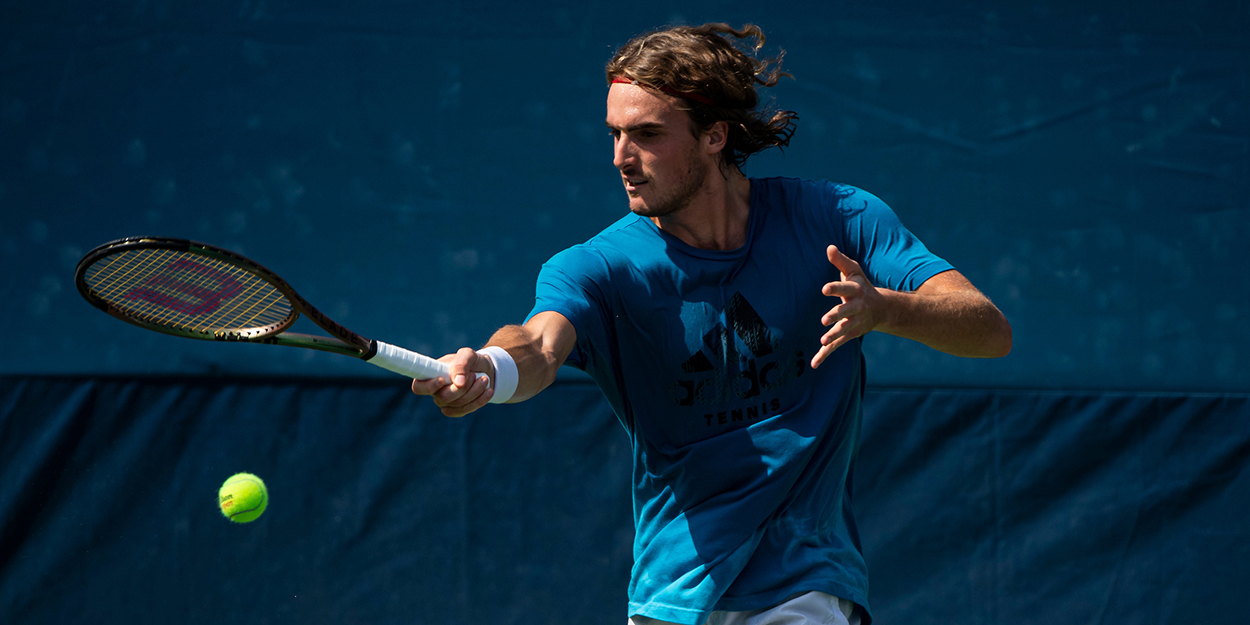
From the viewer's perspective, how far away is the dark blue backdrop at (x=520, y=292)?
358 cm

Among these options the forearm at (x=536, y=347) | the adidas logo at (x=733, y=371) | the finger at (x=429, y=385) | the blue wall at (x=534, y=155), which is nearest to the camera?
the finger at (x=429, y=385)

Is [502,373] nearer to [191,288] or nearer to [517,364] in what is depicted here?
[517,364]

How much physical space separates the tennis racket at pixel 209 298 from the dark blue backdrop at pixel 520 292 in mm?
1116

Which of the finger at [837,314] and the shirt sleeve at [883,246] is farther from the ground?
the shirt sleeve at [883,246]

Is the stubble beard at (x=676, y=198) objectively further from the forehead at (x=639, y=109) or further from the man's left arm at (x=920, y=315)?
the man's left arm at (x=920, y=315)

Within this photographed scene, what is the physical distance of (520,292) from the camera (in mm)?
3701

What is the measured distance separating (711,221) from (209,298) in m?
1.01

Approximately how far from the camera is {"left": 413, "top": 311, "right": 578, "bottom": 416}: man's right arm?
172cm

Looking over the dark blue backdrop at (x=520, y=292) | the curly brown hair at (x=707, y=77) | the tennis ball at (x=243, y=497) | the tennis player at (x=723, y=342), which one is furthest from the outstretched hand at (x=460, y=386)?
the tennis ball at (x=243, y=497)

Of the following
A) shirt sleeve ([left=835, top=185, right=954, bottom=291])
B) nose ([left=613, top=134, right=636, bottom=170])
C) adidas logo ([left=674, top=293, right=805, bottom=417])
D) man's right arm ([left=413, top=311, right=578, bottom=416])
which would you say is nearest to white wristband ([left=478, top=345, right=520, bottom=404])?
man's right arm ([left=413, top=311, right=578, bottom=416])

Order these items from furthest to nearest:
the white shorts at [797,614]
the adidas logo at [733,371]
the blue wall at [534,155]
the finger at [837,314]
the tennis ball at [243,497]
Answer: the blue wall at [534,155], the tennis ball at [243,497], the adidas logo at [733,371], the white shorts at [797,614], the finger at [837,314]

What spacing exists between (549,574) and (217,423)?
3.76 ft

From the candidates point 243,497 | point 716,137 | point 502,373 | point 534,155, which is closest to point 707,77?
point 716,137

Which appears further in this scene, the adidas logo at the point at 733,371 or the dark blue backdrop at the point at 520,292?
the dark blue backdrop at the point at 520,292
